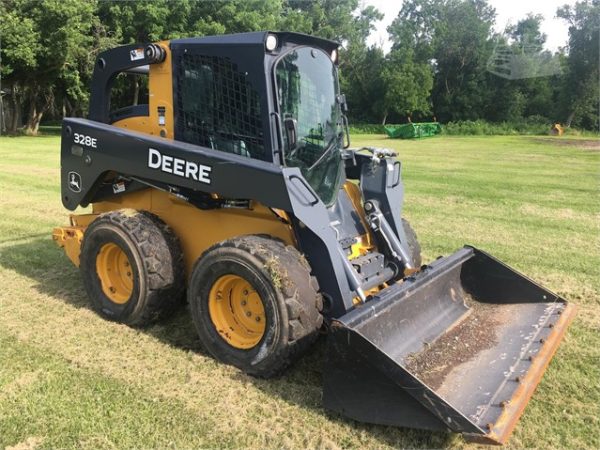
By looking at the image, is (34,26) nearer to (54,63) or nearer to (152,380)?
(54,63)

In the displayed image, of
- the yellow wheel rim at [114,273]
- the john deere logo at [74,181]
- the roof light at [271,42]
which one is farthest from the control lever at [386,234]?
the john deere logo at [74,181]

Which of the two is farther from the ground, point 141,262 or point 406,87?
point 406,87

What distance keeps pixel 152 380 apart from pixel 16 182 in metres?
9.22

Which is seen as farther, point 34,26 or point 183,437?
point 34,26

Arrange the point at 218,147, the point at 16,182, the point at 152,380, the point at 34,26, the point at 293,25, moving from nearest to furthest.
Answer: the point at 152,380, the point at 218,147, the point at 16,182, the point at 34,26, the point at 293,25

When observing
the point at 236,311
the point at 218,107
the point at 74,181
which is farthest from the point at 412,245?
the point at 74,181

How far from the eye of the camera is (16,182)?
10938 millimetres

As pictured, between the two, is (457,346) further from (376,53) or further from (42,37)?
(376,53)

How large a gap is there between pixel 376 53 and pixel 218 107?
172 feet

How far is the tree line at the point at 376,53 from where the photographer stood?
920 inches

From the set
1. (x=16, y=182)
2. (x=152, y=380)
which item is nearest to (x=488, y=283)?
(x=152, y=380)

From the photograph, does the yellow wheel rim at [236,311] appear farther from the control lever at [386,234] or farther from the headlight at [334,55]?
the headlight at [334,55]

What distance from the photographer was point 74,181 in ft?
14.6

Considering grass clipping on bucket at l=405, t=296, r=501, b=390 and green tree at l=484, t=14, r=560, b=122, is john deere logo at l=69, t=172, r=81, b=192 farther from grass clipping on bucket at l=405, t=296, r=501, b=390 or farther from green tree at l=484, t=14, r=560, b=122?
green tree at l=484, t=14, r=560, b=122
